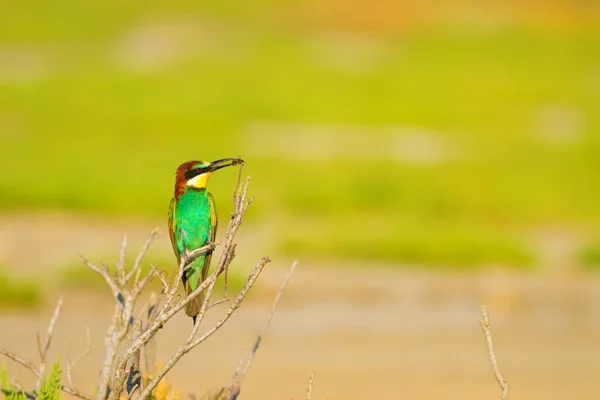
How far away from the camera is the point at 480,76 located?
2619cm

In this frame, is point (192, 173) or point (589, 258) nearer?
point (192, 173)

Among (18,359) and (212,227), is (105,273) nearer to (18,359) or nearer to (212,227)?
(18,359)

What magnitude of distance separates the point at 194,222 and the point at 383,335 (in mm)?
4655

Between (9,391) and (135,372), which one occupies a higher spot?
(135,372)

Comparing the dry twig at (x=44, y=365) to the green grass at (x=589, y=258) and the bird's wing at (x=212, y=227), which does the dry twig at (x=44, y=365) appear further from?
the green grass at (x=589, y=258)

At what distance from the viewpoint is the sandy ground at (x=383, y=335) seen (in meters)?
7.83

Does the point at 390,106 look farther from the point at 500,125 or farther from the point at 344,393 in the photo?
the point at 344,393

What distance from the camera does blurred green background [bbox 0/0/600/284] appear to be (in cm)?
1461

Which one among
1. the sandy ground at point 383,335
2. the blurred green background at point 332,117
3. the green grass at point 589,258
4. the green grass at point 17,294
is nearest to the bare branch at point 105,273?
the sandy ground at point 383,335

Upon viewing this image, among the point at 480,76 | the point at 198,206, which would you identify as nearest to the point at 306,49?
the point at 480,76

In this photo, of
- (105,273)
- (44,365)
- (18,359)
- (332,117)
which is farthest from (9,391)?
(332,117)

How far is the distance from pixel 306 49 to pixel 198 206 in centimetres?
2463

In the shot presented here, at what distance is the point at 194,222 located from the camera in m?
5.01

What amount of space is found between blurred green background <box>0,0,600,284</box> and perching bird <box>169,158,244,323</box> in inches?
279
